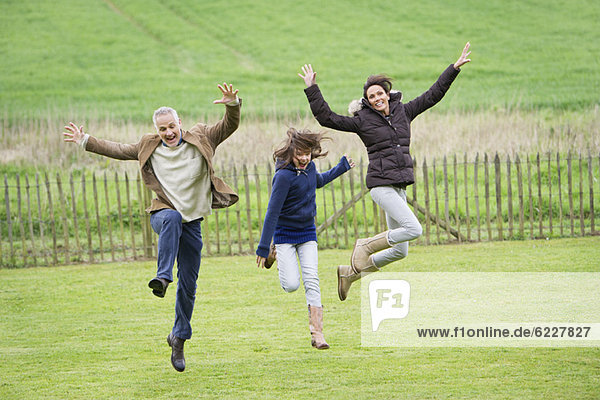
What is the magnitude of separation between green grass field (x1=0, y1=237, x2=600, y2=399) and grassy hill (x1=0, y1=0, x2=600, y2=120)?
1547cm

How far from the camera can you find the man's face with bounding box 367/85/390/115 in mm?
7430

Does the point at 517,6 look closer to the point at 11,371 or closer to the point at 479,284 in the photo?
the point at 479,284

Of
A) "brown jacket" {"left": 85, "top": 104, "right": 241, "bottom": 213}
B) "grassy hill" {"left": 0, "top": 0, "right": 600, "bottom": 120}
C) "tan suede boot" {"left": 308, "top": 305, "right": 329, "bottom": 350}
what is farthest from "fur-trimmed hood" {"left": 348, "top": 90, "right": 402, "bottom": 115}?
"grassy hill" {"left": 0, "top": 0, "right": 600, "bottom": 120}

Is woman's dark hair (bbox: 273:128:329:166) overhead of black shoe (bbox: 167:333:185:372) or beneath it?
overhead

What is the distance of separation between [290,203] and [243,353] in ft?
5.23

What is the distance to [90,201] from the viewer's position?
61.0 ft

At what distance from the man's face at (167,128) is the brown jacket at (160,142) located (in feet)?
0.28

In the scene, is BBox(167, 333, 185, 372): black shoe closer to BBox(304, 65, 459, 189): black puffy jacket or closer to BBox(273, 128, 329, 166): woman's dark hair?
BBox(273, 128, 329, 166): woman's dark hair

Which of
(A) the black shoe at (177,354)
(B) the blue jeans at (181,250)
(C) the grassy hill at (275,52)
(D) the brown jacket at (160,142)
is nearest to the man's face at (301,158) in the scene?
(D) the brown jacket at (160,142)

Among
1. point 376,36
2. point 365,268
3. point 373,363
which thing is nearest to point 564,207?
point 365,268

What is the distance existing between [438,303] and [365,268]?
5.05 ft

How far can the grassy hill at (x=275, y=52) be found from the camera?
29.3m

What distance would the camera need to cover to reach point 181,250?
678cm

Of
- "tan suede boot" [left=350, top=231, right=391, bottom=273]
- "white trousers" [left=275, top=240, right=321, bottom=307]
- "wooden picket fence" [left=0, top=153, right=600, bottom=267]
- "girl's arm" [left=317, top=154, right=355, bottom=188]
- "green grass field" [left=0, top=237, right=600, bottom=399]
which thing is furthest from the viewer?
"wooden picket fence" [left=0, top=153, right=600, bottom=267]
